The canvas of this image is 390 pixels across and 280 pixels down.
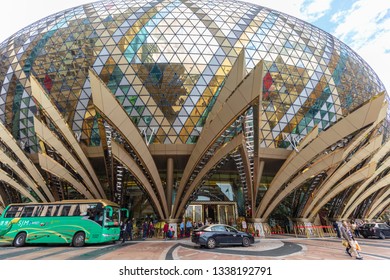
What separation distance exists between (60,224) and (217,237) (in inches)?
375

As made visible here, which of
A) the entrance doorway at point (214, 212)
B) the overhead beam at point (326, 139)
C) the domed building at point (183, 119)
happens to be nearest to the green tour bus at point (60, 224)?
the domed building at point (183, 119)

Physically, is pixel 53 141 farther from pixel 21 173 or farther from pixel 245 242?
pixel 245 242

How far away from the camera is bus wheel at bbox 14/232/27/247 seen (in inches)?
601

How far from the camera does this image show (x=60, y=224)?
15.1 m

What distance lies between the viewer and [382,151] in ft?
91.0

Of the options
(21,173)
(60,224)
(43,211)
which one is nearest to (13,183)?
(21,173)

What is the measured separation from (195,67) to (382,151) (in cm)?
2268

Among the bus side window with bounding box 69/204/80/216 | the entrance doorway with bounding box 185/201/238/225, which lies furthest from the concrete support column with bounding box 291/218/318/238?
the bus side window with bounding box 69/204/80/216

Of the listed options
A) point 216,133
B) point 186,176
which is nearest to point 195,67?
point 216,133

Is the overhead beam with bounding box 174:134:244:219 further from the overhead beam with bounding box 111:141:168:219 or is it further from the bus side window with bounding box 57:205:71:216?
the bus side window with bounding box 57:205:71:216

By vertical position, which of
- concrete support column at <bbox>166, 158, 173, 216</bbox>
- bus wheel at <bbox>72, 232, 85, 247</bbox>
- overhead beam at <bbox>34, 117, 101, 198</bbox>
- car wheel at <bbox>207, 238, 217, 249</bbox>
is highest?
overhead beam at <bbox>34, 117, 101, 198</bbox>

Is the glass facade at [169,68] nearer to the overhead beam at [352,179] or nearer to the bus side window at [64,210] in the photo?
the overhead beam at [352,179]

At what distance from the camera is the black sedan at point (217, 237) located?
1332 centimetres

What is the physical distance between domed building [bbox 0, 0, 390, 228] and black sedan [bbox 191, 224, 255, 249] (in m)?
8.93
